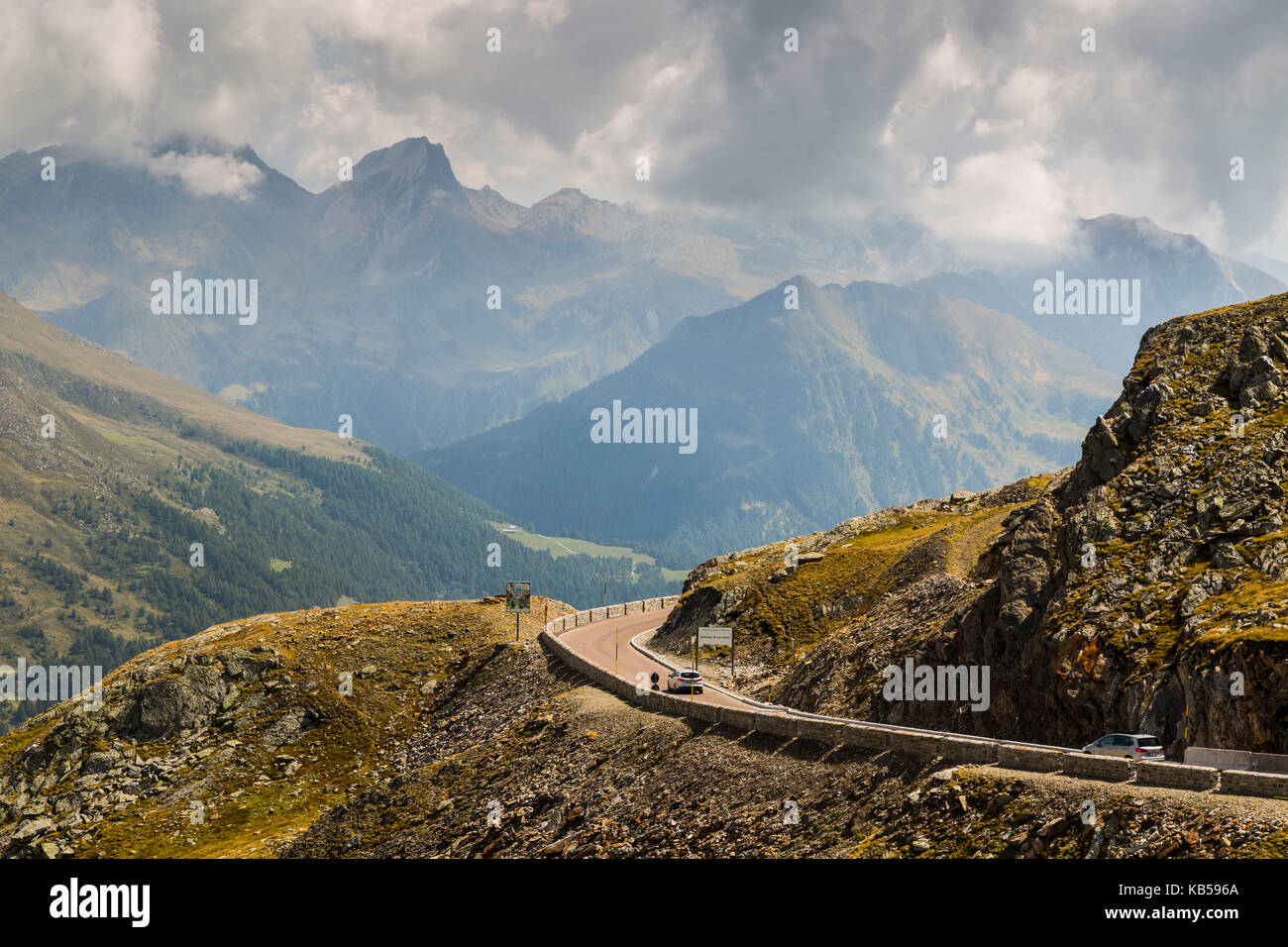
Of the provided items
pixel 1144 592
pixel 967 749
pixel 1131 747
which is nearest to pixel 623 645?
pixel 1144 592

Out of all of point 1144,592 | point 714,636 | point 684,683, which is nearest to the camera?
point 1144,592

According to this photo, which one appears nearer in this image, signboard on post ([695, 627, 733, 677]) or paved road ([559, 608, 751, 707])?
paved road ([559, 608, 751, 707])

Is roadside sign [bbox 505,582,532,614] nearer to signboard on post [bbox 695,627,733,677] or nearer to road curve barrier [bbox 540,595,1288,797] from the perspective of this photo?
signboard on post [bbox 695,627,733,677]

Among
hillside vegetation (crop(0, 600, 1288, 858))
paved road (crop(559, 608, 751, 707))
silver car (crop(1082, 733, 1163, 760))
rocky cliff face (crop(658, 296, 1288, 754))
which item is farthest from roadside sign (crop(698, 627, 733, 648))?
silver car (crop(1082, 733, 1163, 760))

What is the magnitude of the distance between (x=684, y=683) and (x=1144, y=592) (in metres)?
37.0

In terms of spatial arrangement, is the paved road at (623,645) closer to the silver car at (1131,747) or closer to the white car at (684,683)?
the white car at (684,683)

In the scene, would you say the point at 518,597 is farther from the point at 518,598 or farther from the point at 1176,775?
the point at 1176,775

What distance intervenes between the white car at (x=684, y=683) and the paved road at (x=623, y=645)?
0.82 metres

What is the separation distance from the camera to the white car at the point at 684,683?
88.4 m

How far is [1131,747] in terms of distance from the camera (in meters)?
48.7

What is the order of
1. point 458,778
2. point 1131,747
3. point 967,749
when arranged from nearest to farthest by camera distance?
point 1131,747 → point 967,749 → point 458,778

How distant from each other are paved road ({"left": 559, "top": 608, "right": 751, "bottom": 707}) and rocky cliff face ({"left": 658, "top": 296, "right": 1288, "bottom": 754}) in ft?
25.6

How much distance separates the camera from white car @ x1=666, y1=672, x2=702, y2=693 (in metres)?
88.4

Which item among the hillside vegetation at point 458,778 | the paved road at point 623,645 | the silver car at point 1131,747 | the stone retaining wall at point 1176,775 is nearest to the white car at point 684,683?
the paved road at point 623,645
